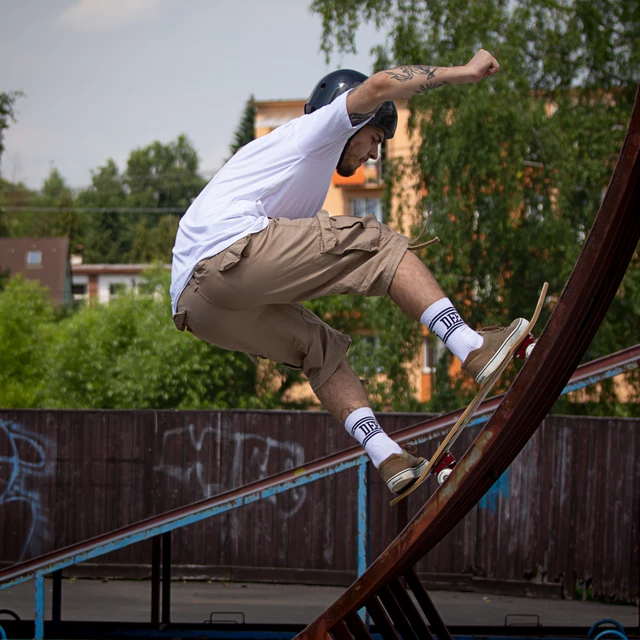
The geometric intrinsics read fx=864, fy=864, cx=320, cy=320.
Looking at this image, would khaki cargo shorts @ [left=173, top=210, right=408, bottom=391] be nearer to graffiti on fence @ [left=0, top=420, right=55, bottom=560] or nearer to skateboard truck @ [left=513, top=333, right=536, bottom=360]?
skateboard truck @ [left=513, top=333, right=536, bottom=360]

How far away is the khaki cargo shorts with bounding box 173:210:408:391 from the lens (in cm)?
375

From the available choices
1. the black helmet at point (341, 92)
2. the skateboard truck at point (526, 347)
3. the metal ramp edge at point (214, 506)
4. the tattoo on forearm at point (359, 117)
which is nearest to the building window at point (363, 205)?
the metal ramp edge at point (214, 506)

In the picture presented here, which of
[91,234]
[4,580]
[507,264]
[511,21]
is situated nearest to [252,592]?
[4,580]

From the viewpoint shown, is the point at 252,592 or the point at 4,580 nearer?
the point at 4,580

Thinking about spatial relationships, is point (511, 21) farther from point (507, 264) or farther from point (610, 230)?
point (610, 230)

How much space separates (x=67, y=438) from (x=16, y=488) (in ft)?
3.26

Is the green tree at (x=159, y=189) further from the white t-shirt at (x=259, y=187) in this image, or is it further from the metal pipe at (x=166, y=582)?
the white t-shirt at (x=259, y=187)

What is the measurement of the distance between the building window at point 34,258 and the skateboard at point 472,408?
58799mm

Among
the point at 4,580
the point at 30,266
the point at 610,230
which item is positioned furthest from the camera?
the point at 30,266

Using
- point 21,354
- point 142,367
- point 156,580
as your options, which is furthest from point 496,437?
point 21,354

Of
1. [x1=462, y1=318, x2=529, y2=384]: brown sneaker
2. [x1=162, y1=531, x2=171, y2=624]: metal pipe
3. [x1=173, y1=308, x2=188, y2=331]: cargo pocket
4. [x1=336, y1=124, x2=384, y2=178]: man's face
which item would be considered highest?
[x1=336, y1=124, x2=384, y2=178]: man's face

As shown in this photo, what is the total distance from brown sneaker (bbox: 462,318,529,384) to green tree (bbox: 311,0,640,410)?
39.8ft

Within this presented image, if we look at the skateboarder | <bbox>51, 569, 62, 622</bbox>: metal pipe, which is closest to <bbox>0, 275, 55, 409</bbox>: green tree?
<bbox>51, 569, 62, 622</bbox>: metal pipe

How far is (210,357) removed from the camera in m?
17.7
